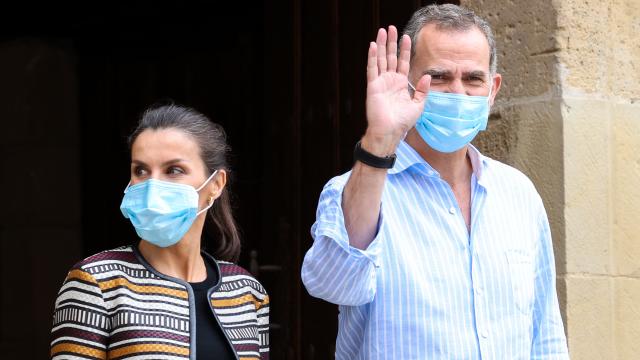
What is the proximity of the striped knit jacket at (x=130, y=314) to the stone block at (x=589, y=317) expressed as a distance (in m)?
1.32

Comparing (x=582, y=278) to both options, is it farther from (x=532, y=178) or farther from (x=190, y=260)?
(x=190, y=260)

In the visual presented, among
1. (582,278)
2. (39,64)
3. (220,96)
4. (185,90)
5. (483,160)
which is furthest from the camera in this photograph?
(39,64)

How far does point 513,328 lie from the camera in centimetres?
274

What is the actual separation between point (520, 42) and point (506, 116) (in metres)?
0.26

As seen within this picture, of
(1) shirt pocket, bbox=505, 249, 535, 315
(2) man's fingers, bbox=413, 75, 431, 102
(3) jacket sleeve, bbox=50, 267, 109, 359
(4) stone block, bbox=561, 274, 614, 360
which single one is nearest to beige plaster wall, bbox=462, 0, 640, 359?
(4) stone block, bbox=561, 274, 614, 360

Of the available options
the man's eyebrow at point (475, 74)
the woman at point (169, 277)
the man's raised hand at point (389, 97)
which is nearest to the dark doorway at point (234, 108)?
the woman at point (169, 277)

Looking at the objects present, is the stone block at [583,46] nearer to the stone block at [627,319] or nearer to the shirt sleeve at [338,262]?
the stone block at [627,319]

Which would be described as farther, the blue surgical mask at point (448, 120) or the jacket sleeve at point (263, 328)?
the jacket sleeve at point (263, 328)

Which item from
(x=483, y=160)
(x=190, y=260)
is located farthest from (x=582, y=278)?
(x=190, y=260)

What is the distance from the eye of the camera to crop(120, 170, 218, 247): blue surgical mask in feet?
9.16

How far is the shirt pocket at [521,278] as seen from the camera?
109 inches

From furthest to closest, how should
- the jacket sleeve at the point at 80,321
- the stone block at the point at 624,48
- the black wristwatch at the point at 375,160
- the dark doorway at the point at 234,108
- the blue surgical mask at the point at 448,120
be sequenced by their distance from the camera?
1. the dark doorway at the point at 234,108
2. the stone block at the point at 624,48
3. the blue surgical mask at the point at 448,120
4. the jacket sleeve at the point at 80,321
5. the black wristwatch at the point at 375,160

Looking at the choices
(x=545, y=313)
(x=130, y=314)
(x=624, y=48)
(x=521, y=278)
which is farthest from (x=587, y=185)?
(x=130, y=314)

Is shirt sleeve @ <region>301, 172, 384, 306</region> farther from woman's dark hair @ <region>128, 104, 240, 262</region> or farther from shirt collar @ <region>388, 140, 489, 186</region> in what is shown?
woman's dark hair @ <region>128, 104, 240, 262</region>
